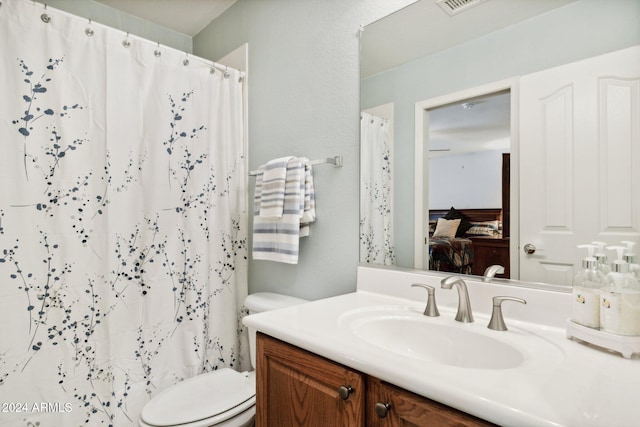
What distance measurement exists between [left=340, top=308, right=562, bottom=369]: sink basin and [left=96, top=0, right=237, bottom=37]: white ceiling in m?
2.02

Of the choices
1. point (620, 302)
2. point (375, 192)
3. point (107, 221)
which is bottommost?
point (620, 302)

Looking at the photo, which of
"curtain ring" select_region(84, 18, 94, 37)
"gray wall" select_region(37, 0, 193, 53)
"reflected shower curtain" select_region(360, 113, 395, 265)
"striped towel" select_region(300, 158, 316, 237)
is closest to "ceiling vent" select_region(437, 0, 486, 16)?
"reflected shower curtain" select_region(360, 113, 395, 265)

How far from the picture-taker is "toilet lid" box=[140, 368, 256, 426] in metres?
1.20

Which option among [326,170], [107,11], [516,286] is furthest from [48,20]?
[516,286]

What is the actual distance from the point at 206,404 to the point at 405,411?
91 cm

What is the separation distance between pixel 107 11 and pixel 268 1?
1.08m

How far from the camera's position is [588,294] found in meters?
0.78

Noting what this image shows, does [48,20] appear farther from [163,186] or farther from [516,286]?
[516,286]

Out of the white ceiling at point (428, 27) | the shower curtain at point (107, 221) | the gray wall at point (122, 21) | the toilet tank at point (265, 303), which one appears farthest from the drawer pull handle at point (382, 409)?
the gray wall at point (122, 21)

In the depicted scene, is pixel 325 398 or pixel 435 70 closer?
pixel 325 398

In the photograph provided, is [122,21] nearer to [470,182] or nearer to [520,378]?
[470,182]

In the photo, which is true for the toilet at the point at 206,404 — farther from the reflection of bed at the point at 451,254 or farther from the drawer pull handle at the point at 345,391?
the reflection of bed at the point at 451,254

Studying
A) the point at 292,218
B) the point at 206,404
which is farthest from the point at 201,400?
the point at 292,218

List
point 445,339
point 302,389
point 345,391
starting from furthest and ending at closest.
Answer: point 445,339 → point 302,389 → point 345,391
